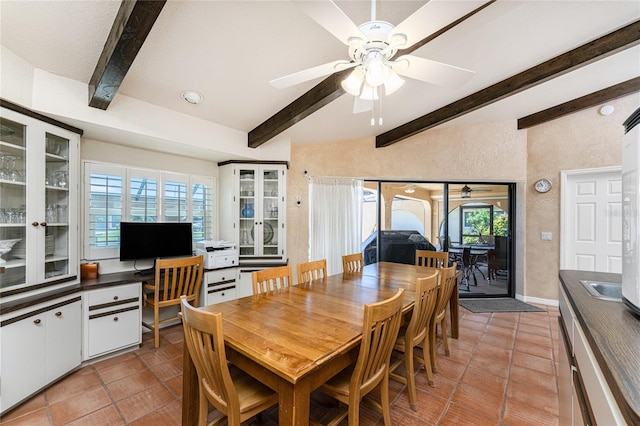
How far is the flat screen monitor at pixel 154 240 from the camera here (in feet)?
9.66

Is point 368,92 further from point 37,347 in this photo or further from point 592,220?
point 592,220

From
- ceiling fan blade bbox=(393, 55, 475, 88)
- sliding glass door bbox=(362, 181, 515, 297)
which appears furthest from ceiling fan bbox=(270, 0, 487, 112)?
sliding glass door bbox=(362, 181, 515, 297)

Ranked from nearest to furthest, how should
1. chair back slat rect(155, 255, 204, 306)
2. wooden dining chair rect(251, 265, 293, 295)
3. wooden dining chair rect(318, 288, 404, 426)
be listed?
wooden dining chair rect(318, 288, 404, 426), wooden dining chair rect(251, 265, 293, 295), chair back slat rect(155, 255, 204, 306)

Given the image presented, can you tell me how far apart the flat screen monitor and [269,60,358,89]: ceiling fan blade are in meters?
2.32

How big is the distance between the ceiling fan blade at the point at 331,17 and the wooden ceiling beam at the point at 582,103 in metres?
4.14

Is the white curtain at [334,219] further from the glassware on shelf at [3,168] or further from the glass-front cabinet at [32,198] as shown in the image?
the glassware on shelf at [3,168]

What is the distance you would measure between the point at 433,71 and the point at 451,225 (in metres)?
3.60

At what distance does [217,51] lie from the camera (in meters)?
2.14

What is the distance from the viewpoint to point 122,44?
171 centimetres

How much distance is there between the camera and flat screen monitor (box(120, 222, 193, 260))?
9.66 feet

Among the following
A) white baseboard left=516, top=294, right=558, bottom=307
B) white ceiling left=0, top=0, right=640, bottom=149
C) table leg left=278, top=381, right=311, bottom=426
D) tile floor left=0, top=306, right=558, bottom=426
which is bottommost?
tile floor left=0, top=306, right=558, bottom=426

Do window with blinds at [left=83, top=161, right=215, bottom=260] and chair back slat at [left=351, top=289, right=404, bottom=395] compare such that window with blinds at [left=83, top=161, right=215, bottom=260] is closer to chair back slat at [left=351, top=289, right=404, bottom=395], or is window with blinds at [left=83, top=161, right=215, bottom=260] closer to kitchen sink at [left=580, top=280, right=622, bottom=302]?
chair back slat at [left=351, top=289, right=404, bottom=395]

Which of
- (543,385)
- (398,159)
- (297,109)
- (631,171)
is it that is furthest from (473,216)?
(631,171)

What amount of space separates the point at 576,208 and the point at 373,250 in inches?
120
